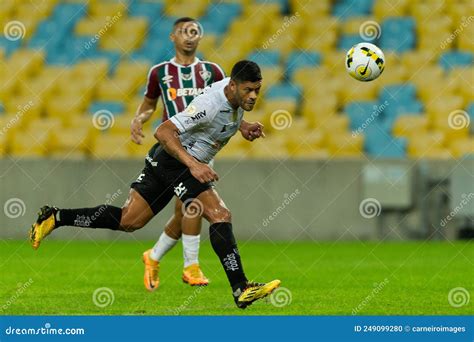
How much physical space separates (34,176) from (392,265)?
243 inches

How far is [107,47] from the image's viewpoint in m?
21.4

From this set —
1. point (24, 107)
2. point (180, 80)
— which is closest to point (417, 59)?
point (24, 107)

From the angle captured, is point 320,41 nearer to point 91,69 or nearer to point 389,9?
point 389,9

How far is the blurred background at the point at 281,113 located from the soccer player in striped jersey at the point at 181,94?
18.7 ft

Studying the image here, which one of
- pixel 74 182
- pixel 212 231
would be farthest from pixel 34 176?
pixel 212 231

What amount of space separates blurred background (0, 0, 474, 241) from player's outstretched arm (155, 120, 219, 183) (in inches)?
307

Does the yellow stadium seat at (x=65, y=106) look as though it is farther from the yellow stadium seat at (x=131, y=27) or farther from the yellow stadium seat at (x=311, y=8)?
the yellow stadium seat at (x=311, y=8)

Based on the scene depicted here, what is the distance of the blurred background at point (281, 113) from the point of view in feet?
53.7

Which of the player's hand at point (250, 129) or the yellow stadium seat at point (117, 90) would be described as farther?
the yellow stadium seat at point (117, 90)

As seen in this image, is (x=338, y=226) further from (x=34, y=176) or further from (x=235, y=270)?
(x=235, y=270)

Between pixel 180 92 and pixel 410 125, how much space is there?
858 cm

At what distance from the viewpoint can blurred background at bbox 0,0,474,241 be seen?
1636 cm

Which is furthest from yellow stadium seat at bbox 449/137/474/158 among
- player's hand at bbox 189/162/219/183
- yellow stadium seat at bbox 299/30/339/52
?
player's hand at bbox 189/162/219/183

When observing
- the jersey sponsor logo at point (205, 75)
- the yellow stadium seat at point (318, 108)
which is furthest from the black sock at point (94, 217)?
the yellow stadium seat at point (318, 108)
